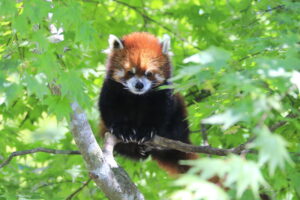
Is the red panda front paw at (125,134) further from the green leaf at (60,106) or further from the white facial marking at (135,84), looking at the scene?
the green leaf at (60,106)

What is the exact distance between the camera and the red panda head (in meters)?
4.77

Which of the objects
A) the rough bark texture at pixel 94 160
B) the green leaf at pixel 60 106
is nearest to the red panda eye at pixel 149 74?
the rough bark texture at pixel 94 160

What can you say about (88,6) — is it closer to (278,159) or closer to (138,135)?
(138,135)

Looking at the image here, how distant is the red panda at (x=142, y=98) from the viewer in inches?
186

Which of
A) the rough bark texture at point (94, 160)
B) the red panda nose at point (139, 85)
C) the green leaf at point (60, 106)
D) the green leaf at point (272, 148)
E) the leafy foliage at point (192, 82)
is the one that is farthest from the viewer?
the red panda nose at point (139, 85)

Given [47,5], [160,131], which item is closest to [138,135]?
[160,131]

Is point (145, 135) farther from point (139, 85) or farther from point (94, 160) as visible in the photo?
point (94, 160)

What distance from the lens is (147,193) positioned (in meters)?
5.09

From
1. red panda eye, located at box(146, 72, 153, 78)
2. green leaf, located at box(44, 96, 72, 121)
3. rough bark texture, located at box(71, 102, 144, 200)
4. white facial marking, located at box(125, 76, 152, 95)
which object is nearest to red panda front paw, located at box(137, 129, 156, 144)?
white facial marking, located at box(125, 76, 152, 95)

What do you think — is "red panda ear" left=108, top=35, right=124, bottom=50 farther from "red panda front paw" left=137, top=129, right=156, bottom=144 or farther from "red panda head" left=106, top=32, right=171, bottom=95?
"red panda front paw" left=137, top=129, right=156, bottom=144

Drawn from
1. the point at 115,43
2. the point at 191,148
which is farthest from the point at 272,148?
the point at 115,43

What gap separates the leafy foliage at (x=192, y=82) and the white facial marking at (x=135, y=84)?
0.37m

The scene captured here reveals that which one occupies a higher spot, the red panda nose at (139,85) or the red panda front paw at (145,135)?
the red panda nose at (139,85)

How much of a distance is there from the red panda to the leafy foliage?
26 cm
